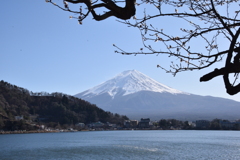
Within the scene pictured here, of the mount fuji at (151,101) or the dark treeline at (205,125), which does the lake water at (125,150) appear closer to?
the dark treeline at (205,125)

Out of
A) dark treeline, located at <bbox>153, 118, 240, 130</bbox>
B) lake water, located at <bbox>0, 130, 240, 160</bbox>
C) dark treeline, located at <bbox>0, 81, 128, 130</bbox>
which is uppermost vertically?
dark treeline, located at <bbox>0, 81, 128, 130</bbox>

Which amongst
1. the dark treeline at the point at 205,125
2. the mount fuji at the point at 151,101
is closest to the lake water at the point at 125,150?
the dark treeline at the point at 205,125

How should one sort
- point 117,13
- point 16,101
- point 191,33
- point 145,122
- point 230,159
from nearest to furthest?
point 117,13 < point 191,33 < point 230,159 < point 16,101 < point 145,122

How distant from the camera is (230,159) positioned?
13.7m

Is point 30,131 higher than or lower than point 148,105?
lower

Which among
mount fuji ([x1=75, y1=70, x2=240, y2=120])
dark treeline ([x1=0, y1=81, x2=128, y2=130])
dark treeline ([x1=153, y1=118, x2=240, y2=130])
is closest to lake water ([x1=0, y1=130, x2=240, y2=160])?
dark treeline ([x1=0, y1=81, x2=128, y2=130])

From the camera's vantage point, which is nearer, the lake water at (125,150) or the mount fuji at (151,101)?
→ the lake water at (125,150)

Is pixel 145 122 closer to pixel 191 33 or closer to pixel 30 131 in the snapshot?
pixel 30 131

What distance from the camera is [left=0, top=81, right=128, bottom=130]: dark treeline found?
156 ft

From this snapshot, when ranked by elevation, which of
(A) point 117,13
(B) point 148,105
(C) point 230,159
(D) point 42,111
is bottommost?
(C) point 230,159

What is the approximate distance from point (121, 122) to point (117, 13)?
63347mm

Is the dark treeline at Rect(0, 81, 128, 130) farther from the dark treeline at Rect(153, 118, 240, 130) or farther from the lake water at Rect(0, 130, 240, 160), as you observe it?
the lake water at Rect(0, 130, 240, 160)

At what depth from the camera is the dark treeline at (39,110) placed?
156 feet

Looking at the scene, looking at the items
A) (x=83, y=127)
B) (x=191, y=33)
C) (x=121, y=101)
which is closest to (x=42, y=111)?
(x=83, y=127)
